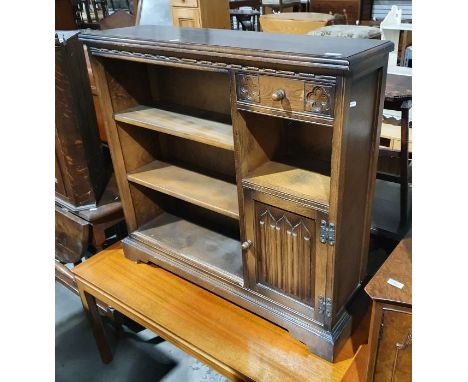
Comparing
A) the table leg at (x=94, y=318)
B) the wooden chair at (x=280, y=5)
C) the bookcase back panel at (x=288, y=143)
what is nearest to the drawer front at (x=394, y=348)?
the bookcase back panel at (x=288, y=143)

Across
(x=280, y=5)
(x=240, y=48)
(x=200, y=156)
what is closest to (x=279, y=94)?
(x=240, y=48)

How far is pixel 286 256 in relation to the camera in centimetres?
135

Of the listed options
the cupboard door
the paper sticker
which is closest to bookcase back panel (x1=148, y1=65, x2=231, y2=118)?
the cupboard door

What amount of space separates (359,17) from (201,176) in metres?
5.74

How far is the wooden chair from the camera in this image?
6.12 m

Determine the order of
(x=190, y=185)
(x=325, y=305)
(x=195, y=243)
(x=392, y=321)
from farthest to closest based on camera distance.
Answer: (x=195, y=243) < (x=190, y=185) < (x=325, y=305) < (x=392, y=321)

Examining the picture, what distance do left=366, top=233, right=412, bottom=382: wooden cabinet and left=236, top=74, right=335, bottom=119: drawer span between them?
0.42 m

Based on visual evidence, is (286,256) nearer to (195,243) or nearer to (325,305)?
(325,305)

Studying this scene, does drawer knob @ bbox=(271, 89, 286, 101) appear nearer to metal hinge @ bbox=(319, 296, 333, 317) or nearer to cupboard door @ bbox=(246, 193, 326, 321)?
cupboard door @ bbox=(246, 193, 326, 321)

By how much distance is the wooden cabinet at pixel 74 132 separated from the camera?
→ 1773 millimetres

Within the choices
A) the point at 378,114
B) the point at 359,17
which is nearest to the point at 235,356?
the point at 378,114

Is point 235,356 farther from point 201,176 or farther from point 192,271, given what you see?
point 201,176

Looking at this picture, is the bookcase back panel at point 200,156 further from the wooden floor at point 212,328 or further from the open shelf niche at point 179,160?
the wooden floor at point 212,328

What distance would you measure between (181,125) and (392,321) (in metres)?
0.92
